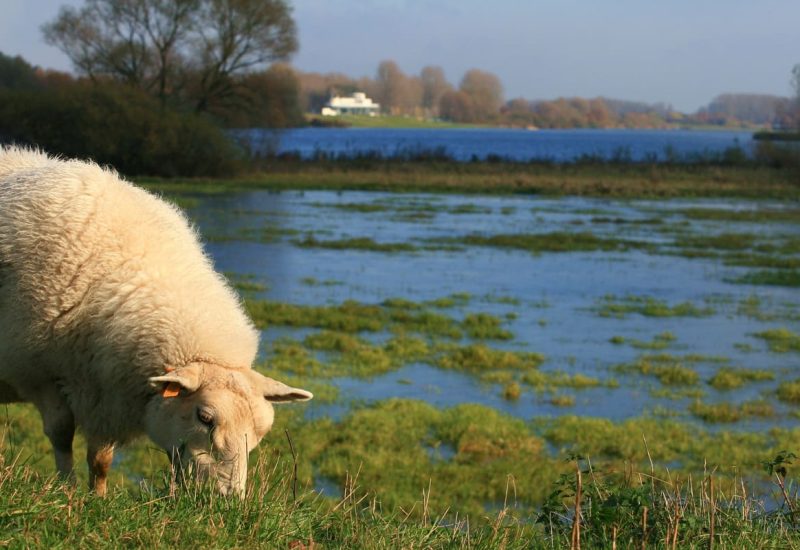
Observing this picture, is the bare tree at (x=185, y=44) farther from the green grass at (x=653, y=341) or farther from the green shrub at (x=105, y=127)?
the green grass at (x=653, y=341)

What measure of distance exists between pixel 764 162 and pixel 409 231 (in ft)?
111

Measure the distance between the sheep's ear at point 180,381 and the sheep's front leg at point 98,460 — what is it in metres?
0.86

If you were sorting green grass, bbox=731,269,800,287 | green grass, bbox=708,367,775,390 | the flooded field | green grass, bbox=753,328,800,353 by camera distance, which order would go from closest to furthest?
the flooded field
green grass, bbox=708,367,775,390
green grass, bbox=753,328,800,353
green grass, bbox=731,269,800,287

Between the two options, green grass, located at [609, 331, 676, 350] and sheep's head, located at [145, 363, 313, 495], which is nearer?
sheep's head, located at [145, 363, 313, 495]

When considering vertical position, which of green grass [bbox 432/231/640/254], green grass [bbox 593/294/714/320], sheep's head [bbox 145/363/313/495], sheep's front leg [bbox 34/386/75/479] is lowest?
green grass [bbox 593/294/714/320]

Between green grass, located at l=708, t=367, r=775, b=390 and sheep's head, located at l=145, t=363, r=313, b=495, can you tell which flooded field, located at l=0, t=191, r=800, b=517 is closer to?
green grass, located at l=708, t=367, r=775, b=390

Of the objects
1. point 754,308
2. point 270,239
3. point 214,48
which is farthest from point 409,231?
point 214,48

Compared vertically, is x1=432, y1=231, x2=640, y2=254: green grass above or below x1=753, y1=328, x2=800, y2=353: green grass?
above

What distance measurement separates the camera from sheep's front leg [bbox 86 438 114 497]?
601 centimetres

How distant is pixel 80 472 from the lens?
31.6ft

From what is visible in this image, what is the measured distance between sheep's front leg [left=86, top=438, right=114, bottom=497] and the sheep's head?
592 mm

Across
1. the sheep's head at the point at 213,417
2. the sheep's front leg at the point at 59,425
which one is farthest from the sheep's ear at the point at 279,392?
the sheep's front leg at the point at 59,425

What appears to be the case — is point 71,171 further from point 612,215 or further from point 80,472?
point 612,215

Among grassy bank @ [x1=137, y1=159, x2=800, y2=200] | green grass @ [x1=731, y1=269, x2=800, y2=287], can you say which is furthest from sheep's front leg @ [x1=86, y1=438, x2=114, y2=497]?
grassy bank @ [x1=137, y1=159, x2=800, y2=200]
